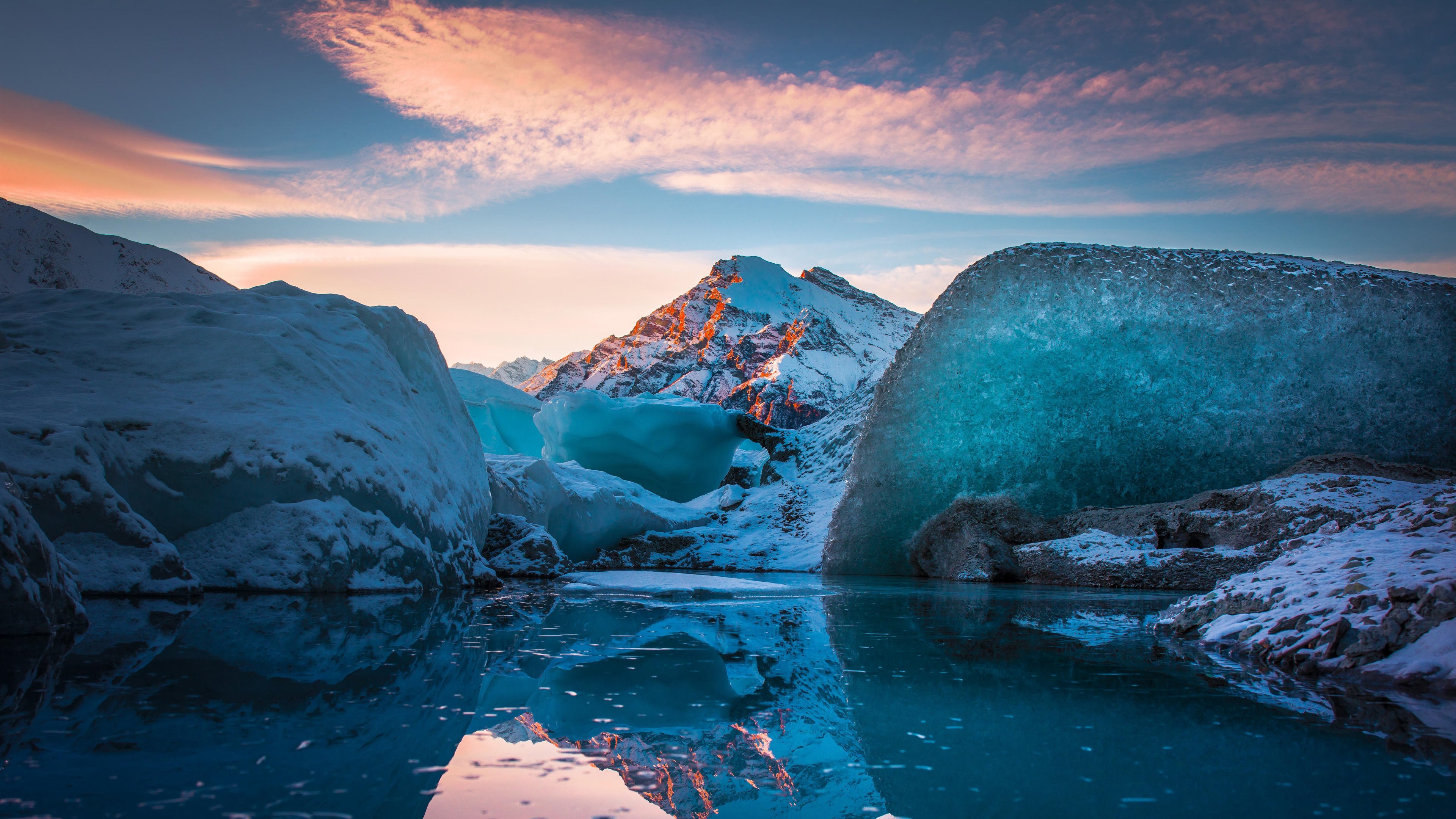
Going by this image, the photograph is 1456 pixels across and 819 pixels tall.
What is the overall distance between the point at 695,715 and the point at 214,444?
4415 mm

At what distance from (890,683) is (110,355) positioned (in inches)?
233

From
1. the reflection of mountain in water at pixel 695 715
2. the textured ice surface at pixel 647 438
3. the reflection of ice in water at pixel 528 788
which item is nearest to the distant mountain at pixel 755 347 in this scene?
the textured ice surface at pixel 647 438

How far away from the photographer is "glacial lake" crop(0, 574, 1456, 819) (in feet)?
4.42

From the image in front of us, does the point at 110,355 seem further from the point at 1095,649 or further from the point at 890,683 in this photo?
the point at 1095,649

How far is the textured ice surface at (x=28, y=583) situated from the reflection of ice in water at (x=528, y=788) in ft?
7.98

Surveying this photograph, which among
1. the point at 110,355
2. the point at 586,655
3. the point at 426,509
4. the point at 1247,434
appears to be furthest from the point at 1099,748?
the point at 1247,434

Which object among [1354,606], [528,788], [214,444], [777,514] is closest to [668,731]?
[528,788]

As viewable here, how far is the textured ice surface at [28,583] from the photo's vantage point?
2.89 metres

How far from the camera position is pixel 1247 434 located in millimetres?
10992

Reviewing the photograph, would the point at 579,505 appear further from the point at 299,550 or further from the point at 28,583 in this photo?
the point at 28,583

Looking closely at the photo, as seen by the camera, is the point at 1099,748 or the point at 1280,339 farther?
the point at 1280,339

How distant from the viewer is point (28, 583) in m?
2.97

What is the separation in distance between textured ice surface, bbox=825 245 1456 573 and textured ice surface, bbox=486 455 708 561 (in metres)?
3.77

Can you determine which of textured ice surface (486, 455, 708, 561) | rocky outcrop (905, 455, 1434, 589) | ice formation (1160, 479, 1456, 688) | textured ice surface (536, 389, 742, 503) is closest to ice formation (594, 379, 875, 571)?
textured ice surface (486, 455, 708, 561)
